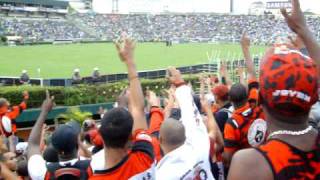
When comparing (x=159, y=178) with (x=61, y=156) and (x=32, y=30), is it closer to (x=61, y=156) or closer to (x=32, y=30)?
(x=61, y=156)

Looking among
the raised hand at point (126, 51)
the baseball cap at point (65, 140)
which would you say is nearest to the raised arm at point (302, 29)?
the raised hand at point (126, 51)

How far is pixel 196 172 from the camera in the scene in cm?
389

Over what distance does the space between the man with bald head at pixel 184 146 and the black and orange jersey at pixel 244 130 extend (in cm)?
71

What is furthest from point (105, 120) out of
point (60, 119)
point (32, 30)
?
point (32, 30)

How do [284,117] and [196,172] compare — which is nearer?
[284,117]

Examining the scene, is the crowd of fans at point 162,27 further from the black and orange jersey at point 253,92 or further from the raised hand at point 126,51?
the raised hand at point 126,51

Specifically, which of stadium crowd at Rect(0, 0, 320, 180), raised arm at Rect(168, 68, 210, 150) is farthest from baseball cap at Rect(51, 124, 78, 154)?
raised arm at Rect(168, 68, 210, 150)

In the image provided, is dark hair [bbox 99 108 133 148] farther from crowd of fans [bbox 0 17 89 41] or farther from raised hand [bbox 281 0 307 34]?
crowd of fans [bbox 0 17 89 41]

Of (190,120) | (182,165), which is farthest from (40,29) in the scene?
(182,165)

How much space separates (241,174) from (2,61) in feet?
128

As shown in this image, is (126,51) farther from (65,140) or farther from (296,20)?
(296,20)

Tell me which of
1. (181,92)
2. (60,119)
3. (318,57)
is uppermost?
(318,57)

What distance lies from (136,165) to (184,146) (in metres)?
0.62

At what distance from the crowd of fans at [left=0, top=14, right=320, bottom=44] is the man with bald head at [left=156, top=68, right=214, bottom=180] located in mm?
70134
